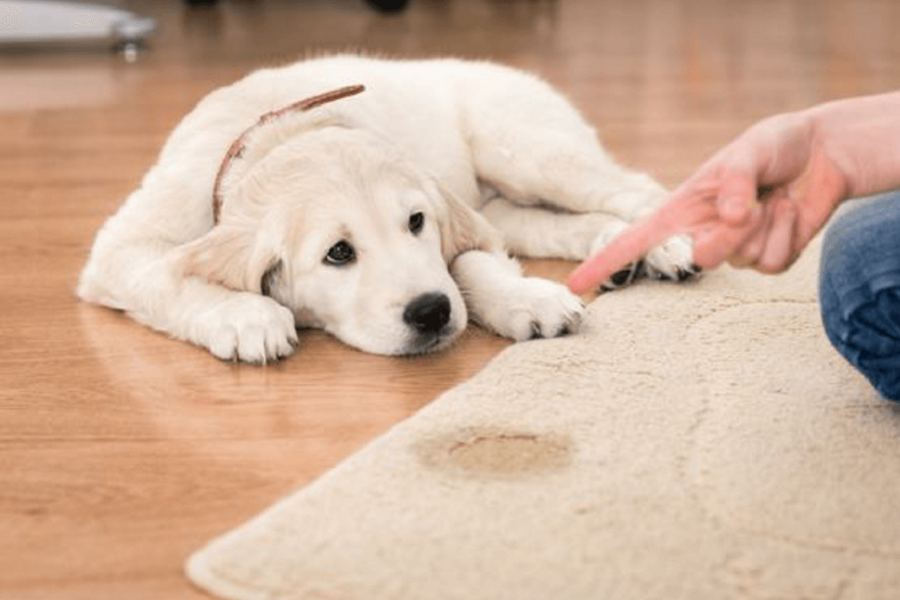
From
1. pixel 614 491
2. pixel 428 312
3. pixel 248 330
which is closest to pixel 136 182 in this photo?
pixel 248 330

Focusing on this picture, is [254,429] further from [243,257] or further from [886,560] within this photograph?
[886,560]

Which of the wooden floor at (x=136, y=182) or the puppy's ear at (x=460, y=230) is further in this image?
the puppy's ear at (x=460, y=230)

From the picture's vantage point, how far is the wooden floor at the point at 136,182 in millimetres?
1729

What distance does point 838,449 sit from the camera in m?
1.79

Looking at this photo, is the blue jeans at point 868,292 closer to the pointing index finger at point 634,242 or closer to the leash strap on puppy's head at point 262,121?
the pointing index finger at point 634,242

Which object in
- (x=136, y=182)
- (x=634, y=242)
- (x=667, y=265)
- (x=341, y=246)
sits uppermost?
(x=634, y=242)

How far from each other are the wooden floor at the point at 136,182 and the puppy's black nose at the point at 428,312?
6cm

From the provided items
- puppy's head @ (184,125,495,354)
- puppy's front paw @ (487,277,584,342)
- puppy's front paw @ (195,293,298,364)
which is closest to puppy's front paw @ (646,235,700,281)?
puppy's front paw @ (487,277,584,342)

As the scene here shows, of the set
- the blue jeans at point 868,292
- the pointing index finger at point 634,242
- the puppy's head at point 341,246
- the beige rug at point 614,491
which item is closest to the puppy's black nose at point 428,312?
the puppy's head at point 341,246

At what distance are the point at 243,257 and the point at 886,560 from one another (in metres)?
1.17

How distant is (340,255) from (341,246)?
2 cm

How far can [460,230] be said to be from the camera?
246 centimetres

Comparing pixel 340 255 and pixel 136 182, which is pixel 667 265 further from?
pixel 136 182

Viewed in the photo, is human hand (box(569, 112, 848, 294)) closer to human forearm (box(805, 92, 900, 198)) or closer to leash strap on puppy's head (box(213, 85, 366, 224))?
human forearm (box(805, 92, 900, 198))
